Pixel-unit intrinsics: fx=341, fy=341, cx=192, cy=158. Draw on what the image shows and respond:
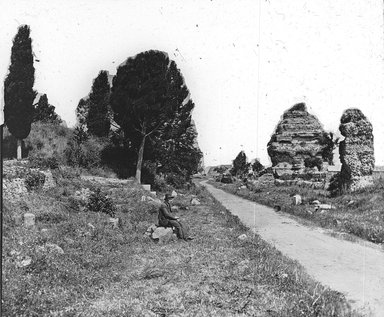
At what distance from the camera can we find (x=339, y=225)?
42.9ft

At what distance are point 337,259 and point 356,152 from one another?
45.9 ft

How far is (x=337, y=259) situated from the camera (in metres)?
8.52

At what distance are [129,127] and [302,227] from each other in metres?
16.1

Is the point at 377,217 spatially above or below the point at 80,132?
below

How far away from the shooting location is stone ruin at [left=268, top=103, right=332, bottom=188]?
37.5 metres

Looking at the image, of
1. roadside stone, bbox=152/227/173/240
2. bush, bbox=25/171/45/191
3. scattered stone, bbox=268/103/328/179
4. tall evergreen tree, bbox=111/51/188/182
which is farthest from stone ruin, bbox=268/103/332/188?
roadside stone, bbox=152/227/173/240

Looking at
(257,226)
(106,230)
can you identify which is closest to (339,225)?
(257,226)

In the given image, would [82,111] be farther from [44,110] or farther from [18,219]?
[18,219]

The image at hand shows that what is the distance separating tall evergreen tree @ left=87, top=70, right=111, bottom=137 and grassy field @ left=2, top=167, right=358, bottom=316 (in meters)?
17.5

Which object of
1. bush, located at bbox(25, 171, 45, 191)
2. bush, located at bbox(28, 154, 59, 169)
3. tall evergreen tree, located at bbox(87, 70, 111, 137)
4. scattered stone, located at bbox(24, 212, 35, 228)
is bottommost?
scattered stone, located at bbox(24, 212, 35, 228)

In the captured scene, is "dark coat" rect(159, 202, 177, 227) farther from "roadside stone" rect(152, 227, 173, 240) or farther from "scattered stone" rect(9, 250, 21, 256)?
"scattered stone" rect(9, 250, 21, 256)

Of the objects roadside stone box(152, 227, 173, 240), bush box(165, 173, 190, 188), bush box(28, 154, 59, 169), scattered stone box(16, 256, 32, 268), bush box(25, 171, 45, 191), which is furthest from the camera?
bush box(165, 173, 190, 188)

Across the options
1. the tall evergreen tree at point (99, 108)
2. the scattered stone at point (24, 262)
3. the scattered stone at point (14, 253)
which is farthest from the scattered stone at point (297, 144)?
the scattered stone at point (24, 262)

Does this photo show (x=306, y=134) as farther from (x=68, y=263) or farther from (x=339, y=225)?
(x=68, y=263)
